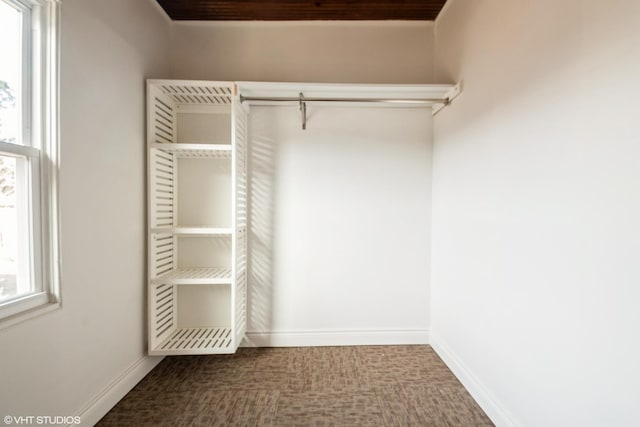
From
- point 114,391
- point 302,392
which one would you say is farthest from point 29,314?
point 302,392

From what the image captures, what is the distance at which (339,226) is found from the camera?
2.21m

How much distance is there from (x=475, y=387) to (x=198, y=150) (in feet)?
7.50

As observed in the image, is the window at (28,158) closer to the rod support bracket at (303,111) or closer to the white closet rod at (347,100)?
the white closet rod at (347,100)

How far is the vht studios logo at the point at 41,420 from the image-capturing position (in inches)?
41.5

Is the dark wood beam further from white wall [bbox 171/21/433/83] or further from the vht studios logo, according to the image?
the vht studios logo

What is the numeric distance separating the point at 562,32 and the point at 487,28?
0.57 meters

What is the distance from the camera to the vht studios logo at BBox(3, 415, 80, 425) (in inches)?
41.5

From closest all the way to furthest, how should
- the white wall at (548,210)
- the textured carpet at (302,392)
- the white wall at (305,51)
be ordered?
the white wall at (548,210)
the textured carpet at (302,392)
the white wall at (305,51)

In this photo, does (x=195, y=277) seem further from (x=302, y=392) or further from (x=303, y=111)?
(x=303, y=111)

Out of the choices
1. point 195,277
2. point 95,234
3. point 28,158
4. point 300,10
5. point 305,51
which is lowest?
point 195,277

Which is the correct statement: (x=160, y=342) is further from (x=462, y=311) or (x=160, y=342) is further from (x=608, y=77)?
(x=608, y=77)

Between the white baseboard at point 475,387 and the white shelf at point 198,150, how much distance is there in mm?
2040

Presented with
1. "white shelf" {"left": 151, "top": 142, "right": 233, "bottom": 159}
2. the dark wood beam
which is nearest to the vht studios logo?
"white shelf" {"left": 151, "top": 142, "right": 233, "bottom": 159}

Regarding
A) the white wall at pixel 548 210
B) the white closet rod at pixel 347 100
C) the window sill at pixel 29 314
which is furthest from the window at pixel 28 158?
the white wall at pixel 548 210
